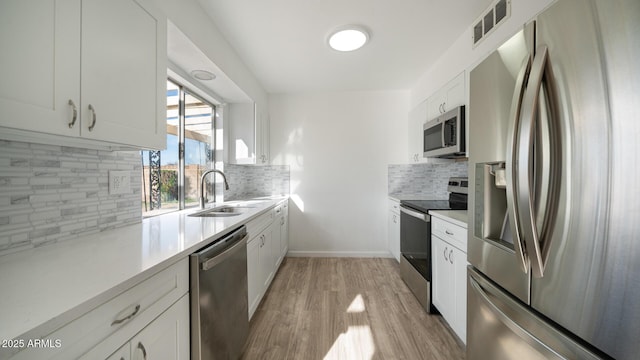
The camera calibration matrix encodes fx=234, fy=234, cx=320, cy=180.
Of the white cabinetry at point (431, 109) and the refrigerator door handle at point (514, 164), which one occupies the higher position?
the white cabinetry at point (431, 109)

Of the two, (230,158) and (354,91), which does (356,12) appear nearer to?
(354,91)

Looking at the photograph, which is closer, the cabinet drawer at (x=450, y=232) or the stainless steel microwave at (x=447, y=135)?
the cabinet drawer at (x=450, y=232)

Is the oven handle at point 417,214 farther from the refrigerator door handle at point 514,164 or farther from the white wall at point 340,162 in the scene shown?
the refrigerator door handle at point 514,164

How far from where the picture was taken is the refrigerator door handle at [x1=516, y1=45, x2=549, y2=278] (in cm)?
71

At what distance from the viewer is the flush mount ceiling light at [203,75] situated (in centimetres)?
206

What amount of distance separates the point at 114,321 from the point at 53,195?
30.0 inches

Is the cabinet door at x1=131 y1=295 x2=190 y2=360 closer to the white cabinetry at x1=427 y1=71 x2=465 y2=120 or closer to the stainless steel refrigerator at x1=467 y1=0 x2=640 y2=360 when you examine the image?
the stainless steel refrigerator at x1=467 y1=0 x2=640 y2=360

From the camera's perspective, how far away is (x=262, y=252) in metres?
2.13

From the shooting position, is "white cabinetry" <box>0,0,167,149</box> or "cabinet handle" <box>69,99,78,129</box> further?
"cabinet handle" <box>69,99,78,129</box>

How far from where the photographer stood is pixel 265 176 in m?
3.62

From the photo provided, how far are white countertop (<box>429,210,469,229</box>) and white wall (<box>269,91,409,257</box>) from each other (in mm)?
1603

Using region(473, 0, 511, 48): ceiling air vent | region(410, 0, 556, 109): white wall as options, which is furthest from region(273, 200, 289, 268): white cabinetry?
region(473, 0, 511, 48): ceiling air vent

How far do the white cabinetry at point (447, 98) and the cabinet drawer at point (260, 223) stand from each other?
201cm

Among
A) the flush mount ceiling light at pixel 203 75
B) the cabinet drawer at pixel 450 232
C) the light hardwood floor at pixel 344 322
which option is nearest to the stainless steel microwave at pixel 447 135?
the cabinet drawer at pixel 450 232
